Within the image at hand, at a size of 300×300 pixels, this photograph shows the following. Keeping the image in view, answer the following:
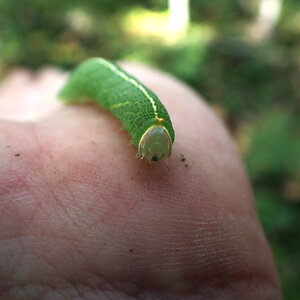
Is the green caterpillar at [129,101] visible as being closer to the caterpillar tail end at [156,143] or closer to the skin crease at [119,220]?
the caterpillar tail end at [156,143]

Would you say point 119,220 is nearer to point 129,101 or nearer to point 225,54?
point 129,101

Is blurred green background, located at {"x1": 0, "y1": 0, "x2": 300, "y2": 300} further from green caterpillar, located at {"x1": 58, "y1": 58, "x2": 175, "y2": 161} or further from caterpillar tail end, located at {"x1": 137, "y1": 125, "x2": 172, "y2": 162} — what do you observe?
caterpillar tail end, located at {"x1": 137, "y1": 125, "x2": 172, "y2": 162}

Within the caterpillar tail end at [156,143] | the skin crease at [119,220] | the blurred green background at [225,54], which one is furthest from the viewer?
the blurred green background at [225,54]

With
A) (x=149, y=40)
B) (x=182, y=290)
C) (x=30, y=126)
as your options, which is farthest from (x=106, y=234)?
(x=149, y=40)

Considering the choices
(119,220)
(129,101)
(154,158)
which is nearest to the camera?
(119,220)

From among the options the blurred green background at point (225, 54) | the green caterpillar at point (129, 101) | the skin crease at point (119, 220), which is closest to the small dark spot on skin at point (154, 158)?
the green caterpillar at point (129, 101)

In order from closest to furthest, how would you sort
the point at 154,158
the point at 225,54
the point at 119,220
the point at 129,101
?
1. the point at 119,220
2. the point at 154,158
3. the point at 129,101
4. the point at 225,54

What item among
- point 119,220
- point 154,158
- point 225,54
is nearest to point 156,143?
point 154,158
